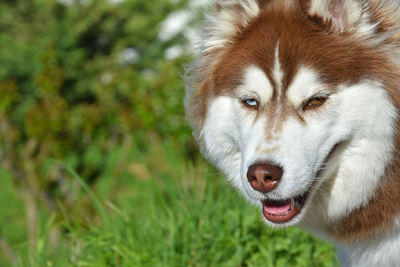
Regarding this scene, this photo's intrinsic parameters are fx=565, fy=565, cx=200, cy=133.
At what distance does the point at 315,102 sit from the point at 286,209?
514 millimetres

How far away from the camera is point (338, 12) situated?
262cm

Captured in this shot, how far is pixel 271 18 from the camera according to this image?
2.70m

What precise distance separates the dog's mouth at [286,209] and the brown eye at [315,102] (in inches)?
15.9

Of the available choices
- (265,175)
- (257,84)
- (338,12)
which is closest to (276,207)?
(265,175)

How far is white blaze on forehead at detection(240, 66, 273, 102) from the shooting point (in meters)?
2.56

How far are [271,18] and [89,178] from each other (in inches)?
167

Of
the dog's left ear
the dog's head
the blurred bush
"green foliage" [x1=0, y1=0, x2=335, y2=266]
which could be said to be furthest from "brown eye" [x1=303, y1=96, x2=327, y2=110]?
the blurred bush

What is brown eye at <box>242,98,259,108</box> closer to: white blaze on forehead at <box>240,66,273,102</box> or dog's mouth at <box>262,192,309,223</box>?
white blaze on forehead at <box>240,66,273,102</box>

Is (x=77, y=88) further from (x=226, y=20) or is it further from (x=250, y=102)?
(x=250, y=102)

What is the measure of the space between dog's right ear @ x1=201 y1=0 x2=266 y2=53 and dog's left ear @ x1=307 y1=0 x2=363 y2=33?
1.07 ft

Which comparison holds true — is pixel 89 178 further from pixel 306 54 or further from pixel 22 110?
pixel 306 54

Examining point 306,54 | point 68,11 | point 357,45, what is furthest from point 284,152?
point 68,11

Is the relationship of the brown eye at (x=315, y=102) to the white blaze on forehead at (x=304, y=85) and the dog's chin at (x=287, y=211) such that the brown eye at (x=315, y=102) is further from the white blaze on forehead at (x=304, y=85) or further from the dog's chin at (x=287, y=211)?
the dog's chin at (x=287, y=211)

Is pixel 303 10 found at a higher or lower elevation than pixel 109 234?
higher
